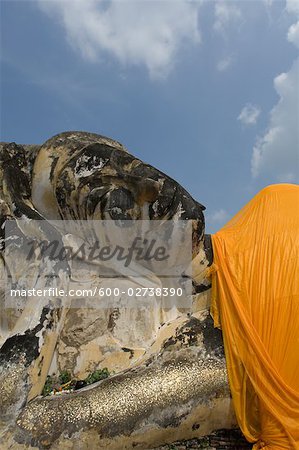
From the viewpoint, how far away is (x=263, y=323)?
3.17 metres

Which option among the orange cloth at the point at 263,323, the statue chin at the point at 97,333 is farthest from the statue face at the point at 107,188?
the orange cloth at the point at 263,323

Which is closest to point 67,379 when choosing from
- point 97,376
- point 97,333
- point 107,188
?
point 97,376

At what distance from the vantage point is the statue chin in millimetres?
2777

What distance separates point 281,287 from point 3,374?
5.67ft

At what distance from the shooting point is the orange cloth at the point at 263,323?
301 centimetres

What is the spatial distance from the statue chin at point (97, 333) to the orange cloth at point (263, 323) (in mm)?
119

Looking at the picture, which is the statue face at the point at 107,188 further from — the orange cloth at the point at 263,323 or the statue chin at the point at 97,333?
the orange cloth at the point at 263,323

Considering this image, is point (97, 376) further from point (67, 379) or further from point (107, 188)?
point (107, 188)

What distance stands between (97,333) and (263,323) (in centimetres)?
109

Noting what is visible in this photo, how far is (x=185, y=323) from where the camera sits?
135 inches

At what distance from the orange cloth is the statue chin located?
0.39 ft

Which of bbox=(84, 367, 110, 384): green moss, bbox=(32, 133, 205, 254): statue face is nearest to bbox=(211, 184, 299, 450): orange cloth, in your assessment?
bbox=(32, 133, 205, 254): statue face

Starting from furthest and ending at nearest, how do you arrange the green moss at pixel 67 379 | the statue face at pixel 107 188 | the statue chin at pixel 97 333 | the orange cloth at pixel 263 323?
the statue face at pixel 107 188 < the green moss at pixel 67 379 < the orange cloth at pixel 263 323 < the statue chin at pixel 97 333

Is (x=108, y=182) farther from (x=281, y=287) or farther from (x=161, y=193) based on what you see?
(x=281, y=287)
